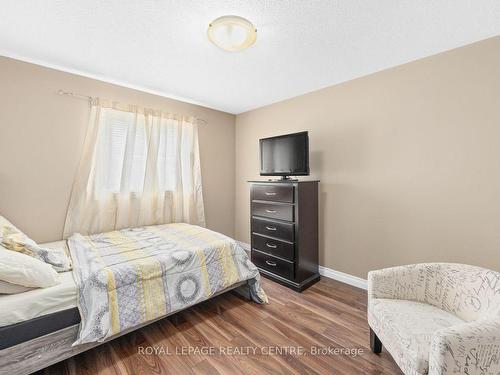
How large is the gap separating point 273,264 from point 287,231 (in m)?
0.50

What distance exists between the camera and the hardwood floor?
1.55 metres

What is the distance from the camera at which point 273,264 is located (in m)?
2.85

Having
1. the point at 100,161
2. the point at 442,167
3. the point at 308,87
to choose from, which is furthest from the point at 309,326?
the point at 100,161

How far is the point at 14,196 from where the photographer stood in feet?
7.55

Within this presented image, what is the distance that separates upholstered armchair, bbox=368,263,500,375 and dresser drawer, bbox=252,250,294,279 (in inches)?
43.6

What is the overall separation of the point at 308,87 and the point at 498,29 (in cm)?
167

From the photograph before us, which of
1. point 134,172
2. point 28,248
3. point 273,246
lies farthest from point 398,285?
point 134,172

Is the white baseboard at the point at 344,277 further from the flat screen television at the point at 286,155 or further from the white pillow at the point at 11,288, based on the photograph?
the white pillow at the point at 11,288

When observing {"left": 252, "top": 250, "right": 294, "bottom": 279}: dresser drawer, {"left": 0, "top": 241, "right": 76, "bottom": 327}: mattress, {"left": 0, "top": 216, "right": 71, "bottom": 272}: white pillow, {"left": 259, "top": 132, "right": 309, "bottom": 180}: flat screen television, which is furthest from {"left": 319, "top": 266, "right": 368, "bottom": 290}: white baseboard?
{"left": 0, "top": 216, "right": 71, "bottom": 272}: white pillow

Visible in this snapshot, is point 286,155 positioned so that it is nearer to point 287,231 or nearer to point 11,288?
point 287,231

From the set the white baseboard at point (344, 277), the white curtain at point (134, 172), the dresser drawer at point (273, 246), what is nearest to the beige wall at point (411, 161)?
the white baseboard at point (344, 277)

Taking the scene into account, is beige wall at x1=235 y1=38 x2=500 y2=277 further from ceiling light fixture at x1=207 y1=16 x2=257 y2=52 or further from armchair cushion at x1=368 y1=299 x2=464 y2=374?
ceiling light fixture at x1=207 y1=16 x2=257 y2=52

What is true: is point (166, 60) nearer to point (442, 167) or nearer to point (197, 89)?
A: point (197, 89)

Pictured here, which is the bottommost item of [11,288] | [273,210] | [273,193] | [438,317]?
[438,317]
